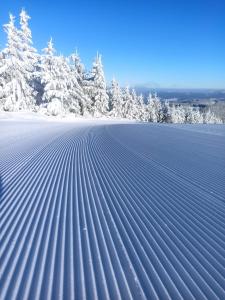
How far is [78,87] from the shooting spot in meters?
60.6

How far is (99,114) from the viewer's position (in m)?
65.1

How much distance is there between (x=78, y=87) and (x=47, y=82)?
942 centimetres

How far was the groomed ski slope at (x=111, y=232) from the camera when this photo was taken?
3.74 m

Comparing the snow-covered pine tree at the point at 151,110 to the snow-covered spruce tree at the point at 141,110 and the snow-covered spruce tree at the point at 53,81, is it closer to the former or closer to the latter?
the snow-covered spruce tree at the point at 141,110

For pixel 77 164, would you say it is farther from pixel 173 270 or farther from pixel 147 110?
pixel 147 110

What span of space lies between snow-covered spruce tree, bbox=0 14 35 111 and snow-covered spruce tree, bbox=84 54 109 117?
60.2ft

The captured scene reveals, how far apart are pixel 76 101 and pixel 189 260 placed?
56648mm

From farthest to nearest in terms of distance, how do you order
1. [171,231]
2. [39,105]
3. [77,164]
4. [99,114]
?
[99,114]
[39,105]
[77,164]
[171,231]

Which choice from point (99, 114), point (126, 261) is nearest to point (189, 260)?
point (126, 261)

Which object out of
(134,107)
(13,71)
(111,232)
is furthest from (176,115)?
(111,232)

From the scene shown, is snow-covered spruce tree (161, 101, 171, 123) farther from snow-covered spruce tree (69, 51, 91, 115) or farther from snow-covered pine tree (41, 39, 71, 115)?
snow-covered pine tree (41, 39, 71, 115)

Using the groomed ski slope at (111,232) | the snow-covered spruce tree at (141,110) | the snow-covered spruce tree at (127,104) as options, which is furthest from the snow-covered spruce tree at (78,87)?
the groomed ski slope at (111,232)

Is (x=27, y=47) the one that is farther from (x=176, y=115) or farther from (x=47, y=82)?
(x=176, y=115)

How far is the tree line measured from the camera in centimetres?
4659
